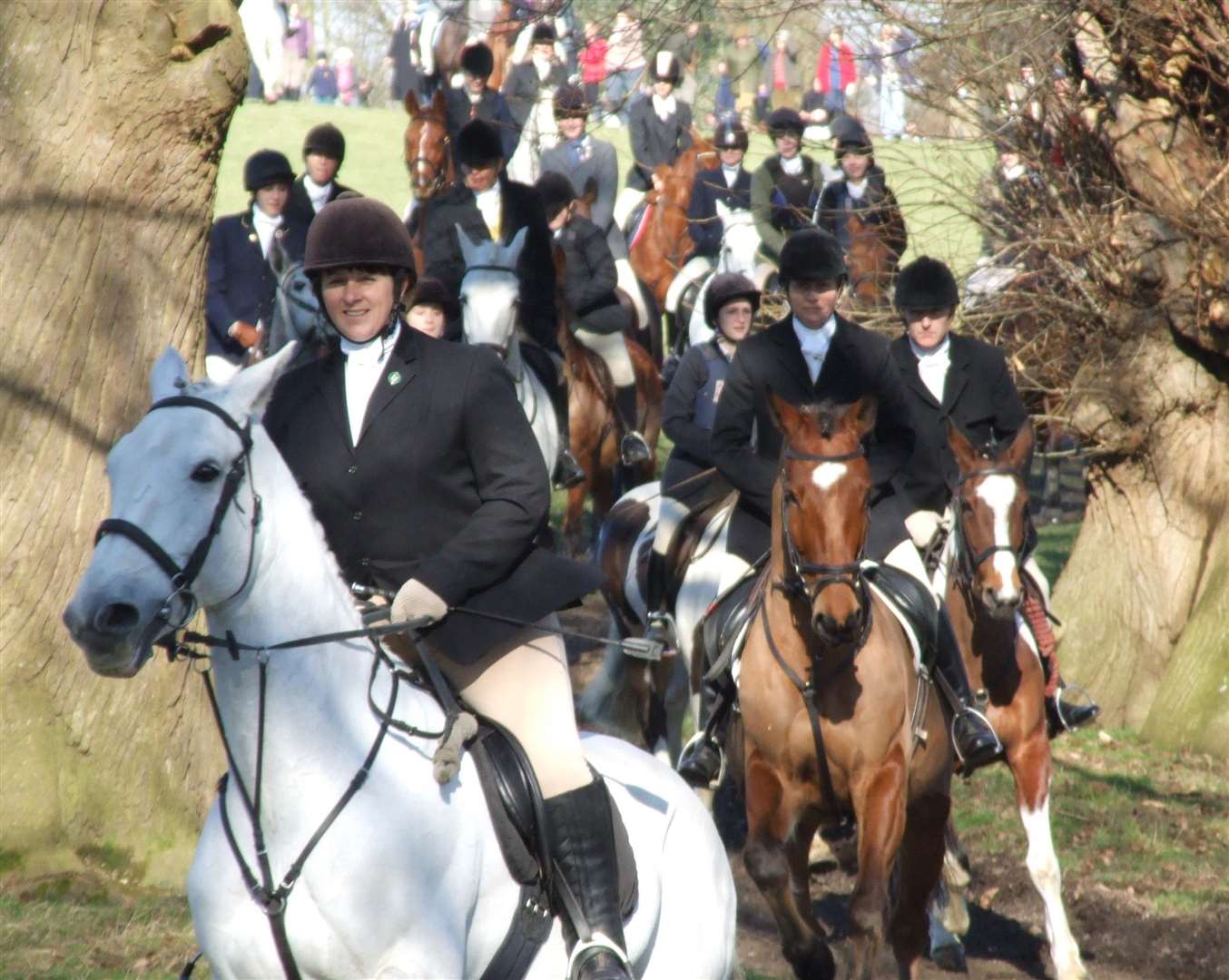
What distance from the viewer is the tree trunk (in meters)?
7.57

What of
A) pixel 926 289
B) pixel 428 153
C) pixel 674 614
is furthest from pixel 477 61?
pixel 674 614

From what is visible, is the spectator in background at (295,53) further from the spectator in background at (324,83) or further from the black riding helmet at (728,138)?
the black riding helmet at (728,138)

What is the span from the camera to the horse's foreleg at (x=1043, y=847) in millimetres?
7652

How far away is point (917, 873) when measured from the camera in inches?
293

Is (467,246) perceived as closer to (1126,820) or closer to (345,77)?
(1126,820)

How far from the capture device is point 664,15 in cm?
988

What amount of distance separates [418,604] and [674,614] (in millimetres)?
4779

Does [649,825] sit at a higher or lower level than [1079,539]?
higher

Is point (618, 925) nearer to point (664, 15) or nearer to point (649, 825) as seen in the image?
point (649, 825)

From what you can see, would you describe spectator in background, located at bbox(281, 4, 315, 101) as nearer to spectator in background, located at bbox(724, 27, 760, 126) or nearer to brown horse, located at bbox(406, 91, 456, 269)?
spectator in background, located at bbox(724, 27, 760, 126)

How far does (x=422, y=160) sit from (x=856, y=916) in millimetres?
8942

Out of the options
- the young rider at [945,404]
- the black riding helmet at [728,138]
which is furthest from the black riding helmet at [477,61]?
the young rider at [945,404]

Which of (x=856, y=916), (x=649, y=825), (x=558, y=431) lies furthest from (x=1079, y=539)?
(x=649, y=825)

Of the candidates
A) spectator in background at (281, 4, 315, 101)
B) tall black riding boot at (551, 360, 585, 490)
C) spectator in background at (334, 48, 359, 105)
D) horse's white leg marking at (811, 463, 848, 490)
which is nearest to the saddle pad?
horse's white leg marking at (811, 463, 848, 490)
